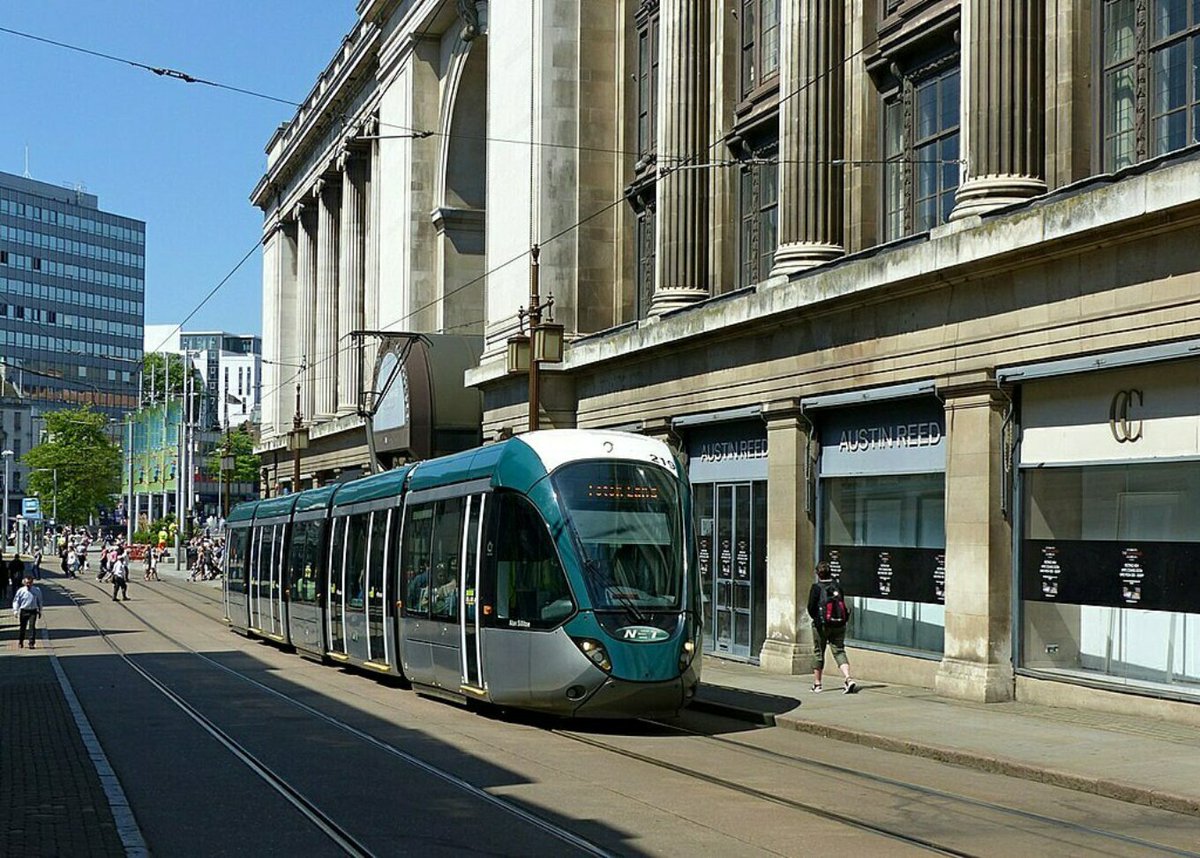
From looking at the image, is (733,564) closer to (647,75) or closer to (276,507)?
(276,507)

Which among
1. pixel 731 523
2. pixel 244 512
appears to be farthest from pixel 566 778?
pixel 244 512

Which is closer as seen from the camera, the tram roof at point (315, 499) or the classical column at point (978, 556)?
the classical column at point (978, 556)

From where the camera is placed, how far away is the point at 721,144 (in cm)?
3225

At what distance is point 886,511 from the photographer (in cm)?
2448

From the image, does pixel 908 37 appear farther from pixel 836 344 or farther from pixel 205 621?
pixel 205 621

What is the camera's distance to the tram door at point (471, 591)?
19.5 meters

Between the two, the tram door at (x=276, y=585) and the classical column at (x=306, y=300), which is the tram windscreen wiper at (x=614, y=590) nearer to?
the tram door at (x=276, y=585)

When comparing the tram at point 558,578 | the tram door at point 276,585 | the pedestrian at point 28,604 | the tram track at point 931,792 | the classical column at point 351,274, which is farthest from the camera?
the classical column at point 351,274

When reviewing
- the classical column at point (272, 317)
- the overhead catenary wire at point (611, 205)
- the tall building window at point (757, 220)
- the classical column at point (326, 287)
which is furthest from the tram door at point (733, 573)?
the classical column at point (272, 317)

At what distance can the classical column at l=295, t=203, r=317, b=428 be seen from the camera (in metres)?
76.5

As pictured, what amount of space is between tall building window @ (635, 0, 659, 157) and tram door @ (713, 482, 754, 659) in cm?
971

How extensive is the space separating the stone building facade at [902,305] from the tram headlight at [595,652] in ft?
18.6

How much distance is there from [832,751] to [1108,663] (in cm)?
426

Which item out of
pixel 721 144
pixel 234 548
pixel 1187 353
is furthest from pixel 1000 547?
pixel 234 548
